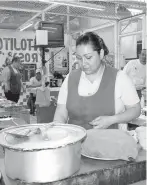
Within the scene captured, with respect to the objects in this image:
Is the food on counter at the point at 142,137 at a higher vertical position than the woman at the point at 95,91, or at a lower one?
lower

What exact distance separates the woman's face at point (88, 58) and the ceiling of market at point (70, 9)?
4391mm

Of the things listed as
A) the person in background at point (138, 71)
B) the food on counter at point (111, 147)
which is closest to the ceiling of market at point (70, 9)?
the person in background at point (138, 71)

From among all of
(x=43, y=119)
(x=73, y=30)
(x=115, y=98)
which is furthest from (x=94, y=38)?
(x=73, y=30)

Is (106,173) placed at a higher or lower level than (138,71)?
lower

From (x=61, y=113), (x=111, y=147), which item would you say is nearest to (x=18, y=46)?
(x=61, y=113)

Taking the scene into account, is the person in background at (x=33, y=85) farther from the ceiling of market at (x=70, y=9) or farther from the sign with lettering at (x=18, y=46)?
the ceiling of market at (x=70, y=9)

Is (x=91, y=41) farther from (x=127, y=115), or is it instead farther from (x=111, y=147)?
(x=111, y=147)

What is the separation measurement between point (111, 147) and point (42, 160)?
1.39 ft

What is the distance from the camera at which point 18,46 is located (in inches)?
384

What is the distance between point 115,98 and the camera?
2062 mm

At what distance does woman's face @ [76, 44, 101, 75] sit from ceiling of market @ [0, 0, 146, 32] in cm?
439

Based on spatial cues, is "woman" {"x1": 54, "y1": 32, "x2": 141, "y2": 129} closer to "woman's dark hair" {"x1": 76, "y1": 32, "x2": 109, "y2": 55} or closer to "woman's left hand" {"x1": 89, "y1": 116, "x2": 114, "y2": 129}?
"woman's dark hair" {"x1": 76, "y1": 32, "x2": 109, "y2": 55}

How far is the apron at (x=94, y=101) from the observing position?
2.03 m

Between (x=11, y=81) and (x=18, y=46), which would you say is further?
(x=18, y=46)
